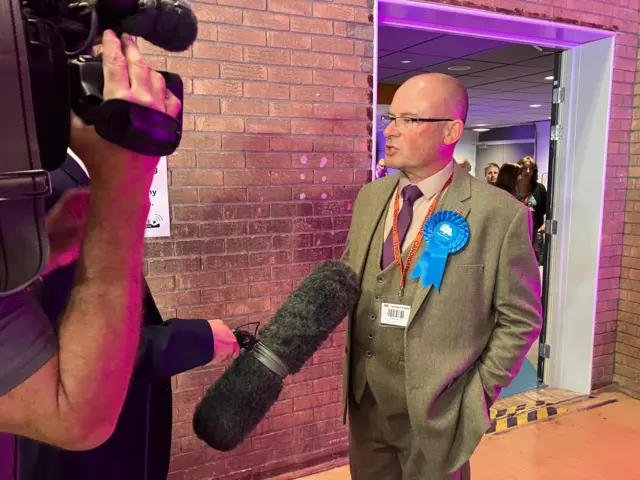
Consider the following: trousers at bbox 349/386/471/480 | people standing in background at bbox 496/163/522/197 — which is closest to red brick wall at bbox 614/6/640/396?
people standing in background at bbox 496/163/522/197

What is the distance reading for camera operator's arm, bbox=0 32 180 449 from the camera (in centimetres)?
54

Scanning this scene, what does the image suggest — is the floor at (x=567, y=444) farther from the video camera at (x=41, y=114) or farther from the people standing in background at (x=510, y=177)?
the people standing in background at (x=510, y=177)

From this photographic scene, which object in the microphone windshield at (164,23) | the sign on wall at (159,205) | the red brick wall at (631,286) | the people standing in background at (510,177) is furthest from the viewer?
the people standing in background at (510,177)

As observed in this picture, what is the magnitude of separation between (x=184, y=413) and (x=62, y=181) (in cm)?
196

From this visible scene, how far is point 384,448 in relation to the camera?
184 cm

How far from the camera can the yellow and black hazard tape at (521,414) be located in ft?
10.8

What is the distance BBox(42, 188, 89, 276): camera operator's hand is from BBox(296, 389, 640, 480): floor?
2.48 m

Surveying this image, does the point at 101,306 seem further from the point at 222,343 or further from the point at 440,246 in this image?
the point at 440,246

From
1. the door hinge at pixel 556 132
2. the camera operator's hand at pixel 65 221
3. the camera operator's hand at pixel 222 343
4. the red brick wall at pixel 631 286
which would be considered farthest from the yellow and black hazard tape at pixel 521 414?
the camera operator's hand at pixel 65 221

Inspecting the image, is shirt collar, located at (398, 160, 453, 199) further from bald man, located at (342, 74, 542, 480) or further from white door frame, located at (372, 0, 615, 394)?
white door frame, located at (372, 0, 615, 394)

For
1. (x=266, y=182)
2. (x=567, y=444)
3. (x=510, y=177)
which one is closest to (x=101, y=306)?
(x=266, y=182)

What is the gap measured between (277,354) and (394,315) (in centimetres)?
55

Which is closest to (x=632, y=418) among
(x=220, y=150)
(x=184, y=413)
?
(x=184, y=413)

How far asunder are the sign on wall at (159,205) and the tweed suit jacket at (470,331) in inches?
52.5
